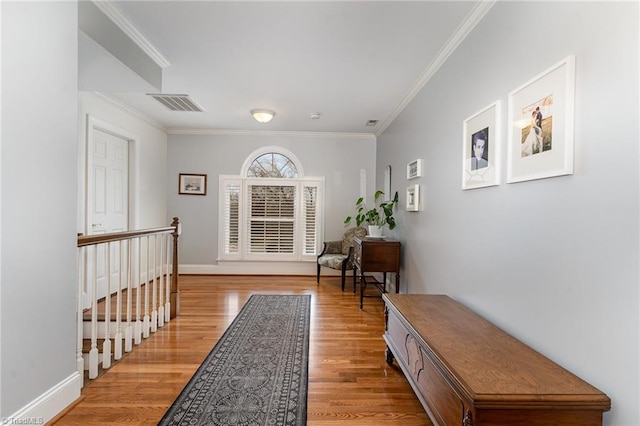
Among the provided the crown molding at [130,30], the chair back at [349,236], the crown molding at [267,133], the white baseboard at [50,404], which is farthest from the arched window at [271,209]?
the white baseboard at [50,404]

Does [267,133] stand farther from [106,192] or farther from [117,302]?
[117,302]

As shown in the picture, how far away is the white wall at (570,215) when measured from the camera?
3.45ft

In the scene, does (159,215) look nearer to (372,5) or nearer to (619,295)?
(372,5)

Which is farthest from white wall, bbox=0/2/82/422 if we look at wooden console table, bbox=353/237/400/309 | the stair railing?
wooden console table, bbox=353/237/400/309

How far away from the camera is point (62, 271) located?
1747mm

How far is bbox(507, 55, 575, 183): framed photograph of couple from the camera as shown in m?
1.28

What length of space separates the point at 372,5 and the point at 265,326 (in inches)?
114

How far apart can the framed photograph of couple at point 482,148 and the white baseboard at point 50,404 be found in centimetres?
277

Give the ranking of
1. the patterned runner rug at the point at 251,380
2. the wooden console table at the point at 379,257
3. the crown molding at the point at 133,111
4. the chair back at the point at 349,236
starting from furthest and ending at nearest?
the chair back at the point at 349,236, the crown molding at the point at 133,111, the wooden console table at the point at 379,257, the patterned runner rug at the point at 251,380

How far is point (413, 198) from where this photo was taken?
3328mm

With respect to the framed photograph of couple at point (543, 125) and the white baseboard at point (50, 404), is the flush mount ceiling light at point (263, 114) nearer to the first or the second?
the framed photograph of couple at point (543, 125)

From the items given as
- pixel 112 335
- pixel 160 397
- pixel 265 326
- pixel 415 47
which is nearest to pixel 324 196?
pixel 265 326

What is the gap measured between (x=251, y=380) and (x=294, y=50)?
8.56 ft

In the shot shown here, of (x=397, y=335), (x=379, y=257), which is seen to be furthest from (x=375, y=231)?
(x=397, y=335)
